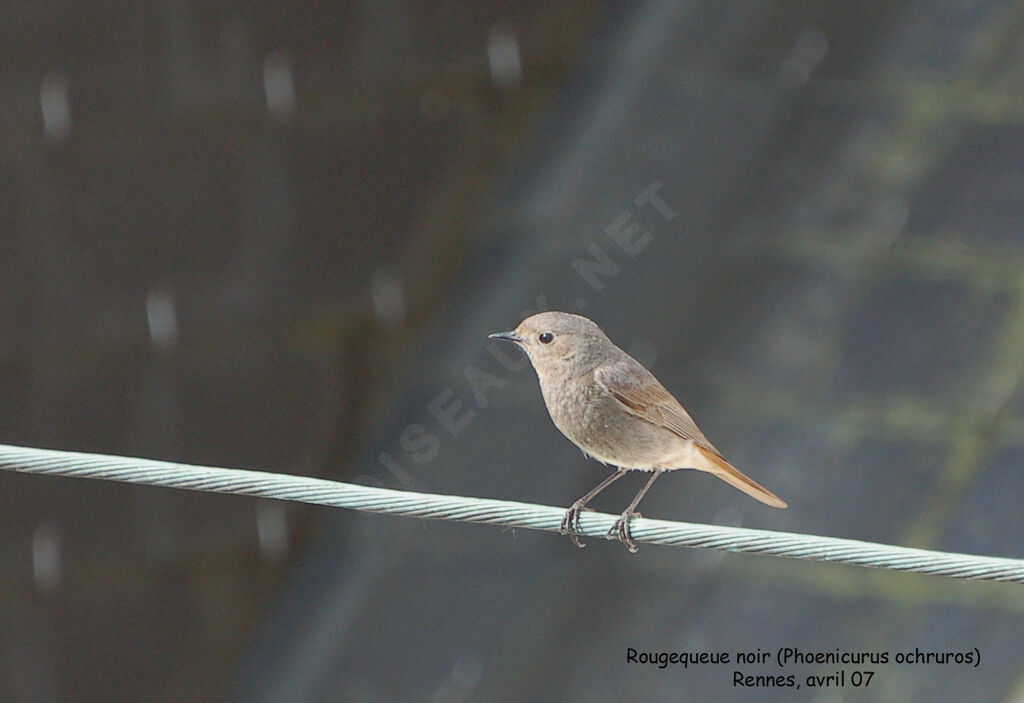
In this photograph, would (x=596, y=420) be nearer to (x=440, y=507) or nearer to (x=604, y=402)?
(x=604, y=402)

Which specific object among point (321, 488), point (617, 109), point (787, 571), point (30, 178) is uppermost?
point (617, 109)

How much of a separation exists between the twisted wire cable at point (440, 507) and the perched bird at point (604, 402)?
85 cm

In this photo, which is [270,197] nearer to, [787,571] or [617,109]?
[617,109]

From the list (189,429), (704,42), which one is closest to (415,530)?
(189,429)

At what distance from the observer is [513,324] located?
23.8 ft

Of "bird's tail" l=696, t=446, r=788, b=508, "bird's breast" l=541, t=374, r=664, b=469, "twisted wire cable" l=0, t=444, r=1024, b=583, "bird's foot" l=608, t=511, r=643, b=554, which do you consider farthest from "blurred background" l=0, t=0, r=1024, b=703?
"twisted wire cable" l=0, t=444, r=1024, b=583

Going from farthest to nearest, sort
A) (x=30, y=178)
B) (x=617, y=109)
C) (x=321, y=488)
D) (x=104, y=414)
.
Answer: (x=617, y=109), (x=104, y=414), (x=30, y=178), (x=321, y=488)

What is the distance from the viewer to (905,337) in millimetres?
6898

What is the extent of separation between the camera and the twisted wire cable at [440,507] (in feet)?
8.62

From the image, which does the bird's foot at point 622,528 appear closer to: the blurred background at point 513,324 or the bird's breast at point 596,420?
the bird's breast at point 596,420

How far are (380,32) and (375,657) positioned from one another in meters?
2.95

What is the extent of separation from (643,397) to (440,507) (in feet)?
3.50

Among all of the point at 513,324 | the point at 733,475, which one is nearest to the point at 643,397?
the point at 733,475

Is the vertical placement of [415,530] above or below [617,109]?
below
